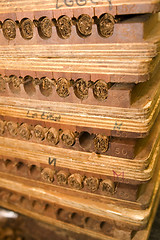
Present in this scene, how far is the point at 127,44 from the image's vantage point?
138 cm

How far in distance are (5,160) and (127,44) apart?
1675 millimetres

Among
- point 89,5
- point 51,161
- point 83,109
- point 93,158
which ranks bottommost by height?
point 51,161

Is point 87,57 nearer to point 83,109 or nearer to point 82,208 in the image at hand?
point 83,109

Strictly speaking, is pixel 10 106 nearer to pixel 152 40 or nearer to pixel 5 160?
pixel 5 160

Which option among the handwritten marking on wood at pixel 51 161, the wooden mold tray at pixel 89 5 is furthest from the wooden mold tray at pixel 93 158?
the wooden mold tray at pixel 89 5

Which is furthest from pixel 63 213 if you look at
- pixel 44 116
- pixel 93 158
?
pixel 44 116

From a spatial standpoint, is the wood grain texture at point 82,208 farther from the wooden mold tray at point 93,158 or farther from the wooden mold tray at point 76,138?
the wooden mold tray at point 76,138

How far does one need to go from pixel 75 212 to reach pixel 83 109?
1.00 meters

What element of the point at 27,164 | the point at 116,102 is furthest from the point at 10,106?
the point at 116,102

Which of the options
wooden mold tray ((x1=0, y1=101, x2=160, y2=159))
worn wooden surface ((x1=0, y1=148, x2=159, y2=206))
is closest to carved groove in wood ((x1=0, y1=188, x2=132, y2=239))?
worn wooden surface ((x1=0, y1=148, x2=159, y2=206))

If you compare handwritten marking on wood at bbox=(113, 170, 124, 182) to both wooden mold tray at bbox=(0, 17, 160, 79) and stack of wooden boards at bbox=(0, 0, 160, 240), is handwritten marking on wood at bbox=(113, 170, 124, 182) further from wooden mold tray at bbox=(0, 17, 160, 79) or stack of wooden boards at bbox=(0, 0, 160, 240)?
wooden mold tray at bbox=(0, 17, 160, 79)

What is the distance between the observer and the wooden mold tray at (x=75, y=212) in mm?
1881

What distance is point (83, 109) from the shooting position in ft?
5.47

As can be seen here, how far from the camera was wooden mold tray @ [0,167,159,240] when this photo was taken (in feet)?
6.17
